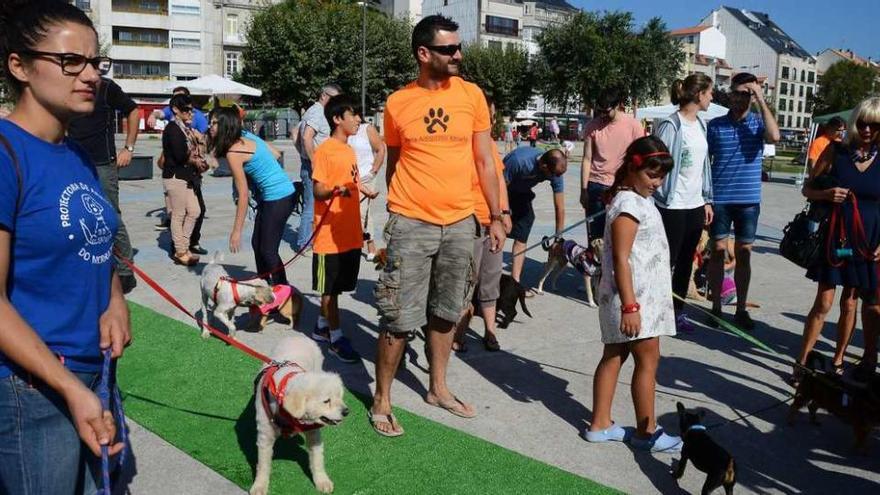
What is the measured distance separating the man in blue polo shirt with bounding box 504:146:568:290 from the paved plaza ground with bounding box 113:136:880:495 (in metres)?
0.85

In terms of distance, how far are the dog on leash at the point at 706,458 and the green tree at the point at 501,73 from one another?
60210 mm

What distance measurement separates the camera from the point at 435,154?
4066 millimetres

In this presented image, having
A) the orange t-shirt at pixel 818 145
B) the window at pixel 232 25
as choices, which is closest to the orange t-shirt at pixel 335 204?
the orange t-shirt at pixel 818 145

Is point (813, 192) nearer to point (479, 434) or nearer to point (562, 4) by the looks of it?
point (479, 434)

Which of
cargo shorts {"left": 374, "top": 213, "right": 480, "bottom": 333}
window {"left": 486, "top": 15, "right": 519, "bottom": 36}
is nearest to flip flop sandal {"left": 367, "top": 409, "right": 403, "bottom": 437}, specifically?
cargo shorts {"left": 374, "top": 213, "right": 480, "bottom": 333}

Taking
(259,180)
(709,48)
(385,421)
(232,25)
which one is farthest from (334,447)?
(709,48)

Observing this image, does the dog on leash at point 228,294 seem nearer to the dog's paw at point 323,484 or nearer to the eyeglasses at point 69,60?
the dog's paw at point 323,484

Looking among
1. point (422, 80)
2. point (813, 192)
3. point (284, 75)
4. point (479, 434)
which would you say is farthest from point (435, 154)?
point (284, 75)

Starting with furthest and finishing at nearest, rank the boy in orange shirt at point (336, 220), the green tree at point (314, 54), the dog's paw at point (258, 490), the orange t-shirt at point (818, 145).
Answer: the green tree at point (314, 54) < the orange t-shirt at point (818, 145) < the boy in orange shirt at point (336, 220) < the dog's paw at point (258, 490)

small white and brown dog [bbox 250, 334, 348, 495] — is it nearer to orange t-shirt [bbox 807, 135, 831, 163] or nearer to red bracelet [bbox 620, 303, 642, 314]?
red bracelet [bbox 620, 303, 642, 314]

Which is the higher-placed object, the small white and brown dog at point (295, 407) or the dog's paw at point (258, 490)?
the small white and brown dog at point (295, 407)

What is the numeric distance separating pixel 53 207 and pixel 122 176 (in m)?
17.5

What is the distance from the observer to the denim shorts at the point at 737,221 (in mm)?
6344

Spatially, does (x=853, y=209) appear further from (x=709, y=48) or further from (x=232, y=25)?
(x=709, y=48)
